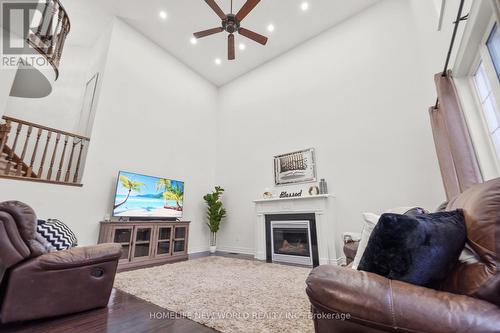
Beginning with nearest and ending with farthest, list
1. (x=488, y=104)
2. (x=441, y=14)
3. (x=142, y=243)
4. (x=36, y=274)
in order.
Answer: (x=36, y=274)
(x=488, y=104)
(x=441, y=14)
(x=142, y=243)

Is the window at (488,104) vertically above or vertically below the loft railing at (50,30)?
below

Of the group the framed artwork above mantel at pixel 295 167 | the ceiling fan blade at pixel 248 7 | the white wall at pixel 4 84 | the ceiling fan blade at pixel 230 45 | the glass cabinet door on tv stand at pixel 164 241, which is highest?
the ceiling fan blade at pixel 248 7

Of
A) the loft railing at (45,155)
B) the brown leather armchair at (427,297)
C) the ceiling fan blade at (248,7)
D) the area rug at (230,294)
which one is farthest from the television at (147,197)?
the brown leather armchair at (427,297)

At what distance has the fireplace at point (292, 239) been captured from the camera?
3859 millimetres

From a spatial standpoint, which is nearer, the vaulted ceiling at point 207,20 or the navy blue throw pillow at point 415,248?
the navy blue throw pillow at point 415,248

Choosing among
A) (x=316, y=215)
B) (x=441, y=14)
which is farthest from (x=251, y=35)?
(x=316, y=215)

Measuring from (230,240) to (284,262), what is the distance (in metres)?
1.72

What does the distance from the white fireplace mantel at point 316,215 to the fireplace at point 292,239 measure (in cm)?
9

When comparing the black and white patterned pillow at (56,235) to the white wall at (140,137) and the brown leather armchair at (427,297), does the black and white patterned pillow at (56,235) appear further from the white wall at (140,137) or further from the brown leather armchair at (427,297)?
the brown leather armchair at (427,297)

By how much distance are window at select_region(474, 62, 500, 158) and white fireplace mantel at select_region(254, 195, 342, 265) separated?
7.10 feet

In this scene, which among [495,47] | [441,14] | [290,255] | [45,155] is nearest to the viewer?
[495,47]

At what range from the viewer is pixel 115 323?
5.46 feet

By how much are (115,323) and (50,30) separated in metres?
4.64

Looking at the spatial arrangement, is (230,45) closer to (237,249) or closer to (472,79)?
(472,79)
